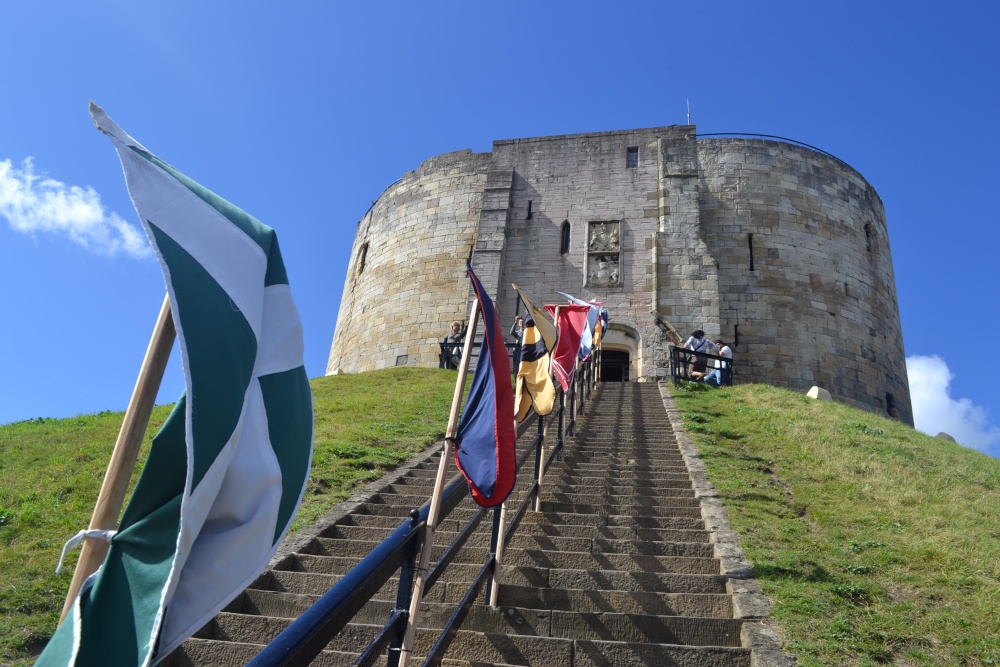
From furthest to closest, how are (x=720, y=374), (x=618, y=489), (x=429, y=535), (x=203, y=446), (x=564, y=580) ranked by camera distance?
(x=720, y=374)
(x=618, y=489)
(x=564, y=580)
(x=429, y=535)
(x=203, y=446)

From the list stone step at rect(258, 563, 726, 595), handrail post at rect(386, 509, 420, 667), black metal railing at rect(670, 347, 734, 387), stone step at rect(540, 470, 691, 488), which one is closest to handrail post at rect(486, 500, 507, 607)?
stone step at rect(258, 563, 726, 595)

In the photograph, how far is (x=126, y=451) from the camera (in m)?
1.84

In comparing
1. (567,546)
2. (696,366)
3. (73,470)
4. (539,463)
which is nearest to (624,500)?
(539,463)

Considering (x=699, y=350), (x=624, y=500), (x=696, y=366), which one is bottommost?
(x=624, y=500)

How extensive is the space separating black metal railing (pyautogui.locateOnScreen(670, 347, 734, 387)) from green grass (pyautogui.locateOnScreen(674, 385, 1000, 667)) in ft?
12.0

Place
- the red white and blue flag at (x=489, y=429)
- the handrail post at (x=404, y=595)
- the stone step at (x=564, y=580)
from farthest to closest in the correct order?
the stone step at (x=564, y=580), the red white and blue flag at (x=489, y=429), the handrail post at (x=404, y=595)

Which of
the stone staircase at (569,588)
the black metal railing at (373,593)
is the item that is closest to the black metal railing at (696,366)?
the stone staircase at (569,588)

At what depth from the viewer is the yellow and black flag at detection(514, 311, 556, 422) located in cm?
542

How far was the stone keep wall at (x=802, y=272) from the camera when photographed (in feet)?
56.1

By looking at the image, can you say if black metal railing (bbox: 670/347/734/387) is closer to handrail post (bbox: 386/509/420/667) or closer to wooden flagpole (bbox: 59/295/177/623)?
handrail post (bbox: 386/509/420/667)

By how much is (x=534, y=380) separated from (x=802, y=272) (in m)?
14.3

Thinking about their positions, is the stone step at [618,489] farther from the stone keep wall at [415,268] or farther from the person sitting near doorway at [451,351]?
the stone keep wall at [415,268]

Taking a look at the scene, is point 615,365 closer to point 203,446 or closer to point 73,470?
point 73,470

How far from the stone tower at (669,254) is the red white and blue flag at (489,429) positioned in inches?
511
